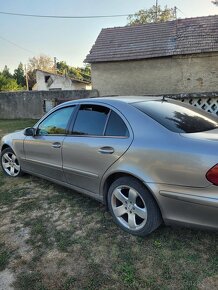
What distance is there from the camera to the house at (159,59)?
1477 centimetres

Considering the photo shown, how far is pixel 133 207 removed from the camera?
10.4 feet

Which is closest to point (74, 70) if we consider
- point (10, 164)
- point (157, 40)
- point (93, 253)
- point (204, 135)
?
point (157, 40)

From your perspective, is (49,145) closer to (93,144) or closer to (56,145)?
(56,145)

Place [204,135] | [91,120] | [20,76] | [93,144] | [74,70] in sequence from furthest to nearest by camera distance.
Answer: [74,70] → [20,76] → [91,120] → [93,144] → [204,135]

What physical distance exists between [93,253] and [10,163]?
124 inches

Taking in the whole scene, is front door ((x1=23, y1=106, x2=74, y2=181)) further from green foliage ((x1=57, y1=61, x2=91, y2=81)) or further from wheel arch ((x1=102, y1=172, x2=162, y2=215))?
green foliage ((x1=57, y1=61, x2=91, y2=81))

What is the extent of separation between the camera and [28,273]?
106 inches

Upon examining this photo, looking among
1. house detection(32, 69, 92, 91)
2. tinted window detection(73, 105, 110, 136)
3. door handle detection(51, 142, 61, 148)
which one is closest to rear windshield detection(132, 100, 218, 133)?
tinted window detection(73, 105, 110, 136)

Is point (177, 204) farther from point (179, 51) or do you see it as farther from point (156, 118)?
point (179, 51)

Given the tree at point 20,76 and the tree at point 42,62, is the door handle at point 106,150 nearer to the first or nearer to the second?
the tree at point 20,76

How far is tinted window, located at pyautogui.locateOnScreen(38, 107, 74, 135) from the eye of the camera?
4.16m

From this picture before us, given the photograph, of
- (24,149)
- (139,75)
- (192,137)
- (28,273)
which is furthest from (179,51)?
(28,273)

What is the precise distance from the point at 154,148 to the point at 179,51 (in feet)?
43.2

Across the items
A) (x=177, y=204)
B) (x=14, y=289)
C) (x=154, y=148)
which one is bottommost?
(x=14, y=289)
